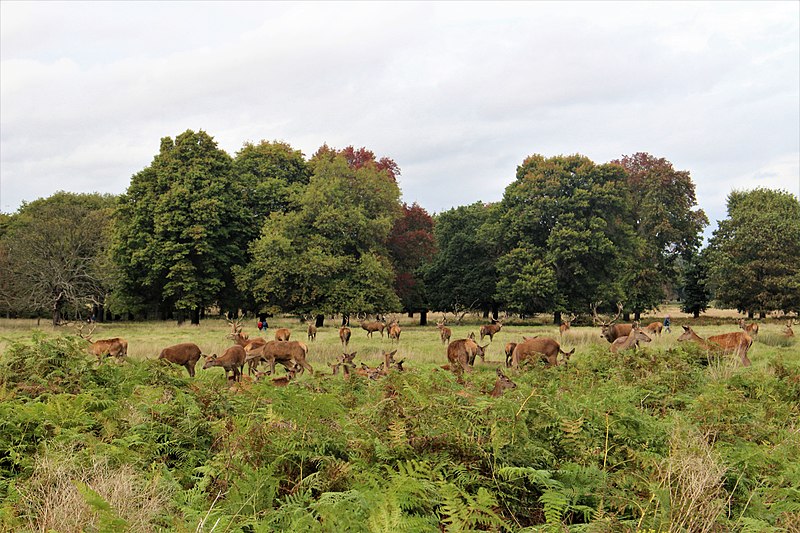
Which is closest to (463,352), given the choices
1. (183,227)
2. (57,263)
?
(183,227)

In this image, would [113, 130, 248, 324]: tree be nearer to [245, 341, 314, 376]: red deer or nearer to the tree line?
the tree line

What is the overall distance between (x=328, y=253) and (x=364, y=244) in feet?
10.3

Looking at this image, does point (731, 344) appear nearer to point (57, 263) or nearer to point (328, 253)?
point (328, 253)

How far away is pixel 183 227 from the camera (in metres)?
34.8

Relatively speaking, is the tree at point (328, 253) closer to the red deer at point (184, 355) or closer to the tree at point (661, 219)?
the red deer at point (184, 355)

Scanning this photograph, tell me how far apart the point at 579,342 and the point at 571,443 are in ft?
60.2

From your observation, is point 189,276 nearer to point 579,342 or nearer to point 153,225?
point 153,225

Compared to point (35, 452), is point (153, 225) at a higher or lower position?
higher

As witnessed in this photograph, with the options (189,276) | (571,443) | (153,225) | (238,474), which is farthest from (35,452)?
(153,225)

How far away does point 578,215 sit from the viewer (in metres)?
40.7

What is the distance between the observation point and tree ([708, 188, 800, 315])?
138ft

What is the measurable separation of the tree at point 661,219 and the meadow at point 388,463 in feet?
133

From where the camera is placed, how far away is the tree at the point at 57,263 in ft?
112

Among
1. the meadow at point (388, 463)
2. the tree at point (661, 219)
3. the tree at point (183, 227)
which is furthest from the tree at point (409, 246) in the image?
the meadow at point (388, 463)
